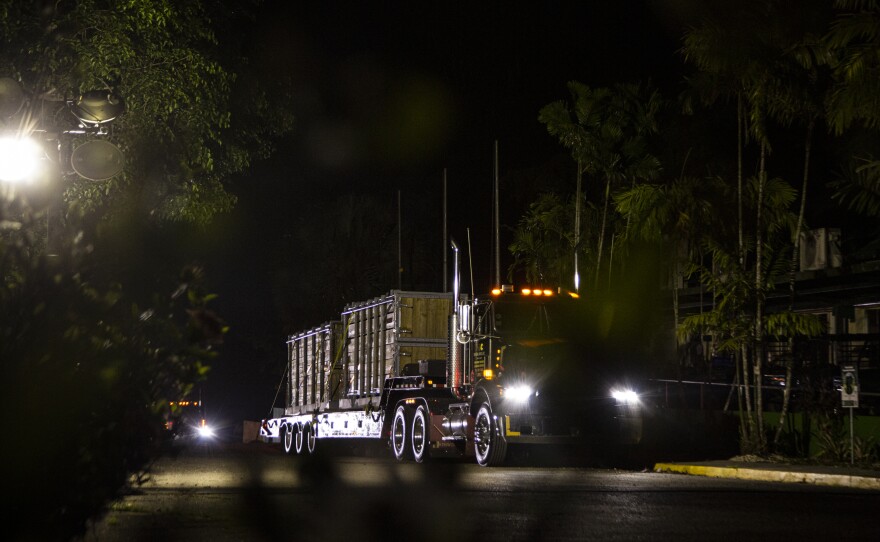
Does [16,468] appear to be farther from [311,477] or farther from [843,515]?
[311,477]

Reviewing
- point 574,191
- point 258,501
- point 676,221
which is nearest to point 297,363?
point 574,191

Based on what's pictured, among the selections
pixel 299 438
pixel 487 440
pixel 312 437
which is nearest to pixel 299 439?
pixel 299 438

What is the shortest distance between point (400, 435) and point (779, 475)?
763 cm

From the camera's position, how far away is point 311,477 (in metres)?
17.0

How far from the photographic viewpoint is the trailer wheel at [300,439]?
94.6 feet

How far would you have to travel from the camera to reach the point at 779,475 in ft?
56.5

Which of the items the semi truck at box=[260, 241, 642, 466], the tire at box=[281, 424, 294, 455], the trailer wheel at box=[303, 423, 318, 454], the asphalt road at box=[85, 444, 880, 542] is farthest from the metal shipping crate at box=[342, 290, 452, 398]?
the asphalt road at box=[85, 444, 880, 542]

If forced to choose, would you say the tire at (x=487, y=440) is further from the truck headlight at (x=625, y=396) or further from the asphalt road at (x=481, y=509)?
the truck headlight at (x=625, y=396)

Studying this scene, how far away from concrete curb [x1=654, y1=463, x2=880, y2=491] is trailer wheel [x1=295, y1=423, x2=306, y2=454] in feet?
36.6

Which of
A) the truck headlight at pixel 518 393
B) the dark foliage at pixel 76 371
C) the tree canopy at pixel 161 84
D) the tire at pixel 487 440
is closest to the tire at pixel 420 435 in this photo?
the tire at pixel 487 440

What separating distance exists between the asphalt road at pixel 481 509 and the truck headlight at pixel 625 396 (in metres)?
2.40

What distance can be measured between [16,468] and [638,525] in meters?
5.78

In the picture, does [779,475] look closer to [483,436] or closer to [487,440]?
[487,440]

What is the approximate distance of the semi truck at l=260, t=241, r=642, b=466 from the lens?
63.4ft
